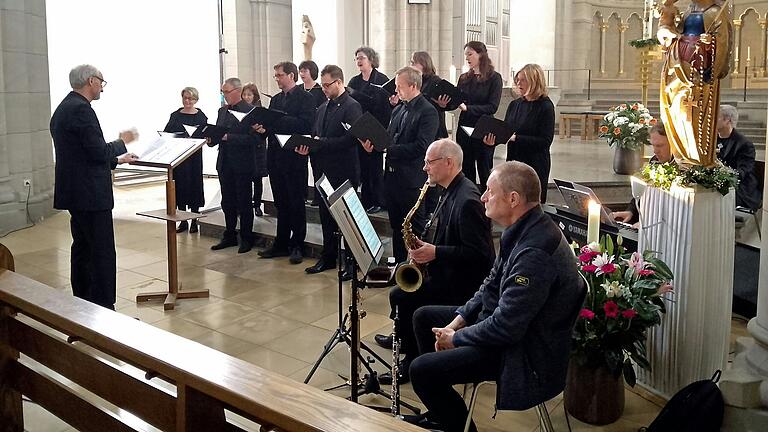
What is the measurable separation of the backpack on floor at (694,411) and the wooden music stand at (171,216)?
351cm

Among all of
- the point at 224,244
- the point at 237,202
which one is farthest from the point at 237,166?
the point at 224,244

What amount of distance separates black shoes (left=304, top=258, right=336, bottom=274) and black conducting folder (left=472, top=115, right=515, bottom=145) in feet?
5.95

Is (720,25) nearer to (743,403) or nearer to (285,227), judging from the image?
(743,403)

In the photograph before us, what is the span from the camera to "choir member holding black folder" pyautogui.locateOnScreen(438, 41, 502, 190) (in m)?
6.36

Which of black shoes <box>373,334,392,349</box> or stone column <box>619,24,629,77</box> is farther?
stone column <box>619,24,629,77</box>

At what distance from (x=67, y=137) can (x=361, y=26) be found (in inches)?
289

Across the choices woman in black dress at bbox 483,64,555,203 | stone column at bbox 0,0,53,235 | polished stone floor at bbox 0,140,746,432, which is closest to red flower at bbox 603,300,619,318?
polished stone floor at bbox 0,140,746,432

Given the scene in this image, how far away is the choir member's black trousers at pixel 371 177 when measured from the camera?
23.6 feet

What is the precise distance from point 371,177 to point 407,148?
185cm

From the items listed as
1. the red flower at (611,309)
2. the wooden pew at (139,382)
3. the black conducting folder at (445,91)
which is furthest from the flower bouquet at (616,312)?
the black conducting folder at (445,91)

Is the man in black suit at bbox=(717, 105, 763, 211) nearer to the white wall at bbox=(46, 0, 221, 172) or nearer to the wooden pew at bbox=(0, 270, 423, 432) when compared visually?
the wooden pew at bbox=(0, 270, 423, 432)

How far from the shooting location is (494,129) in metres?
5.52

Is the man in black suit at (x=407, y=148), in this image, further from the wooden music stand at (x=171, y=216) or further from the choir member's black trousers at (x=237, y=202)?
the choir member's black trousers at (x=237, y=202)

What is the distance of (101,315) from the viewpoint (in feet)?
8.73
